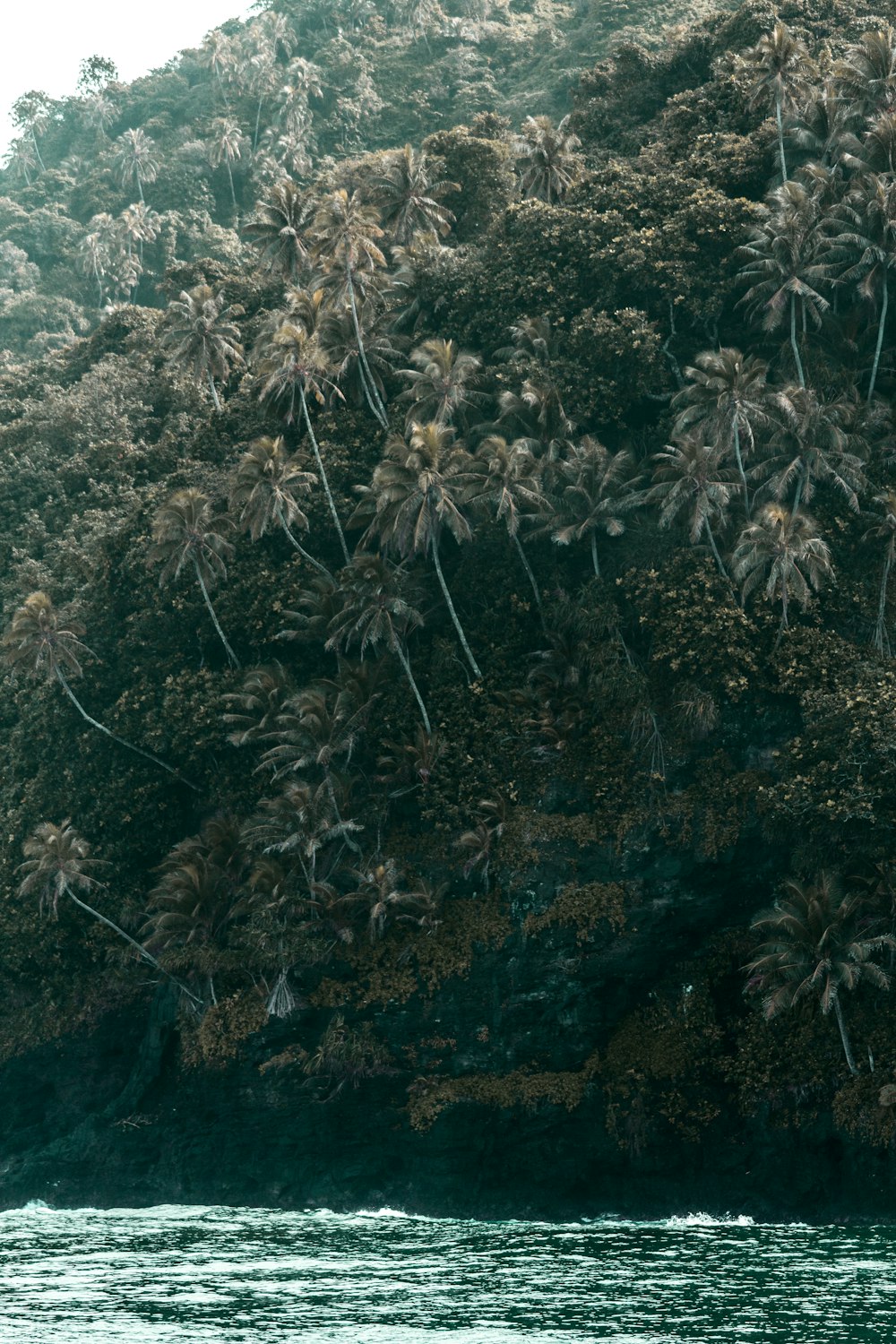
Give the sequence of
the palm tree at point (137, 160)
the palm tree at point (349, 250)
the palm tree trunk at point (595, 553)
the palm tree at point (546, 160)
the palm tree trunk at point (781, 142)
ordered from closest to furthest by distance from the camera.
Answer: the palm tree trunk at point (595, 553) < the palm tree trunk at point (781, 142) < the palm tree at point (349, 250) < the palm tree at point (546, 160) < the palm tree at point (137, 160)

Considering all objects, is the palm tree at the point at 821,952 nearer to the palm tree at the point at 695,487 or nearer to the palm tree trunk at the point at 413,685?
the palm tree at the point at 695,487

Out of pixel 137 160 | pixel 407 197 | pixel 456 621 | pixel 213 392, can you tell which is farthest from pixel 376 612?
pixel 137 160

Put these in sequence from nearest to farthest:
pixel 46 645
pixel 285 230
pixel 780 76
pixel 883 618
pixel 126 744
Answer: pixel 883 618 → pixel 46 645 → pixel 126 744 → pixel 780 76 → pixel 285 230

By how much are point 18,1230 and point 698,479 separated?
114 ft

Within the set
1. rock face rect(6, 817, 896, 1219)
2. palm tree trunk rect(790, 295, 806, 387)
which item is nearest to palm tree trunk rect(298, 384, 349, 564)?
rock face rect(6, 817, 896, 1219)

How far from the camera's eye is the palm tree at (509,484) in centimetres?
5275

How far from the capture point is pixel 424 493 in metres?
52.8

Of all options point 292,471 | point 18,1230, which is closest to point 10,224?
point 292,471

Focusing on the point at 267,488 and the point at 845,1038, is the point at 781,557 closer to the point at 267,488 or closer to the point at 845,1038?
the point at 845,1038

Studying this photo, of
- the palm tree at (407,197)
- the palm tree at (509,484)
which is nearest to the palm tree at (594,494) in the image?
the palm tree at (509,484)

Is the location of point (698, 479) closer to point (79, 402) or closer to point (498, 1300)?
point (498, 1300)

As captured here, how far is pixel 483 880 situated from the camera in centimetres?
5041

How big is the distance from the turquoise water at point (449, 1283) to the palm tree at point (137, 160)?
99320mm

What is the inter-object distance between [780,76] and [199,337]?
2888 cm
